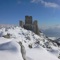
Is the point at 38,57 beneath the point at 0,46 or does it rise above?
beneath

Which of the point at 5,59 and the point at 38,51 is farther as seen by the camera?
the point at 38,51

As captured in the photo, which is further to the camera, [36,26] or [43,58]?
[36,26]

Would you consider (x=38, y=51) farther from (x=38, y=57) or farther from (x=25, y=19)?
(x=25, y=19)

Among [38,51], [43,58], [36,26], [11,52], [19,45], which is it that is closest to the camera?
[11,52]

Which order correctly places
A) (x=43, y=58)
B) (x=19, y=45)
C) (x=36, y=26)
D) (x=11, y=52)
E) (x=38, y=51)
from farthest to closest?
(x=36, y=26)
(x=38, y=51)
(x=43, y=58)
(x=19, y=45)
(x=11, y=52)

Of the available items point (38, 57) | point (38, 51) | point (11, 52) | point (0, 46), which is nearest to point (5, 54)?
point (11, 52)

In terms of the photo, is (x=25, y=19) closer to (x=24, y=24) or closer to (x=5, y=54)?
(x=24, y=24)

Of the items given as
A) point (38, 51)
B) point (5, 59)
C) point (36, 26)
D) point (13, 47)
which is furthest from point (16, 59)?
point (36, 26)

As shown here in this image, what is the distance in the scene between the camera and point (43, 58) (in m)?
18.4

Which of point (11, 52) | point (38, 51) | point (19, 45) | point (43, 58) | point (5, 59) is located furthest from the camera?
point (38, 51)

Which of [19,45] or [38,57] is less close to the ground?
[19,45]

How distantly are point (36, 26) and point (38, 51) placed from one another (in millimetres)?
53067

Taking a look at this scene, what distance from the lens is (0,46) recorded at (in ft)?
51.9

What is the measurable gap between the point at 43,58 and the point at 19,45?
3867 millimetres
